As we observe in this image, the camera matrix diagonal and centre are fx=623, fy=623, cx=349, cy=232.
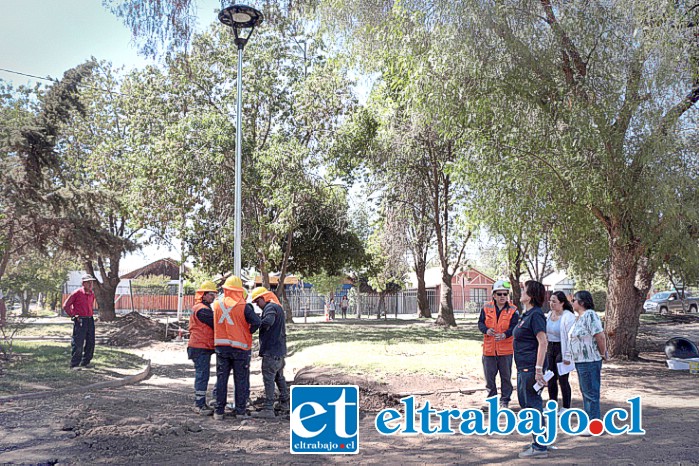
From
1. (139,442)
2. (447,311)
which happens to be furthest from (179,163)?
(139,442)

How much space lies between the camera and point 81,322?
43.0 ft

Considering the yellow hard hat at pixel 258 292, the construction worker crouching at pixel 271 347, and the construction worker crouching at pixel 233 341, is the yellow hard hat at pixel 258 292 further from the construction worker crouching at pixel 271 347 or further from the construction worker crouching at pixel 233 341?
the construction worker crouching at pixel 233 341

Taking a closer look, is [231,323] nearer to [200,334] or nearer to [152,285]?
[200,334]

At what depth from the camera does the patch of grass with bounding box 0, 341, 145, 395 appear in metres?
11.0

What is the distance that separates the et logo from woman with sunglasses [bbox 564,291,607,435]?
8.59ft

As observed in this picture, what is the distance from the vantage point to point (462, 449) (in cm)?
695

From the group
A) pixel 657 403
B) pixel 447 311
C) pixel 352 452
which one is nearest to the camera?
pixel 352 452

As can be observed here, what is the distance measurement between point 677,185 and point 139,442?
32.0 feet

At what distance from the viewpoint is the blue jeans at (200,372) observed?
9.30 metres

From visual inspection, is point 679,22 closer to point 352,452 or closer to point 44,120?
point 352,452

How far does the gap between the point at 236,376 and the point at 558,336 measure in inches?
177

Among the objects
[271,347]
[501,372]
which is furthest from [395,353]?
[271,347]

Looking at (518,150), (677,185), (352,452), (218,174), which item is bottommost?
(352,452)

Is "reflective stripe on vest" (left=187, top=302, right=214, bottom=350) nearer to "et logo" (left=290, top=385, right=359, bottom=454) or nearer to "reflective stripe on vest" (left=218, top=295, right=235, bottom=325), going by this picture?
"reflective stripe on vest" (left=218, top=295, right=235, bottom=325)
